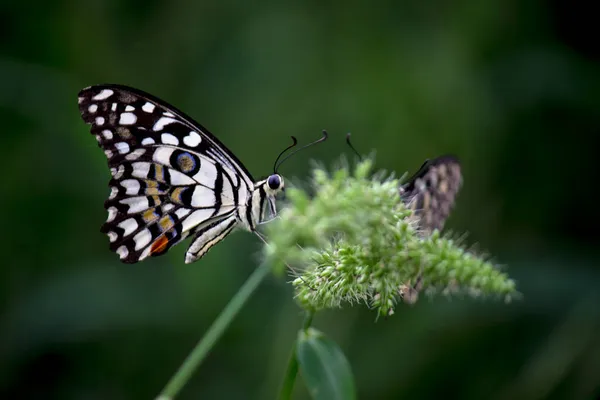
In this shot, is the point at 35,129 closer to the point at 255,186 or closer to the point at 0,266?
the point at 0,266

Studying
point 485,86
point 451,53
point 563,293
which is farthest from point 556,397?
point 451,53

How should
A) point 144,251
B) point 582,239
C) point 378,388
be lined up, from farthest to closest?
point 582,239 → point 378,388 → point 144,251

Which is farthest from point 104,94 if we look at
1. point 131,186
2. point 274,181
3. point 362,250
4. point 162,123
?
point 362,250

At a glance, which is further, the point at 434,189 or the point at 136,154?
the point at 434,189

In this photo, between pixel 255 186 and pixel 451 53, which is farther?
pixel 451 53

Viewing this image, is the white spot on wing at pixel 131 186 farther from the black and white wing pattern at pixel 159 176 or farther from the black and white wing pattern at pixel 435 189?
the black and white wing pattern at pixel 435 189

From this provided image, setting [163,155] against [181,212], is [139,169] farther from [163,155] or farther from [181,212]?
[181,212]
